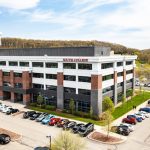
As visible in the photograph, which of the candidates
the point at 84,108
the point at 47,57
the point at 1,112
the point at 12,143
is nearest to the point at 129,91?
the point at 84,108

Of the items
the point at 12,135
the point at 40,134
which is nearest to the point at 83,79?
the point at 40,134

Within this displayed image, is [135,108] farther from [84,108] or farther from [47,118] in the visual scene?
[47,118]

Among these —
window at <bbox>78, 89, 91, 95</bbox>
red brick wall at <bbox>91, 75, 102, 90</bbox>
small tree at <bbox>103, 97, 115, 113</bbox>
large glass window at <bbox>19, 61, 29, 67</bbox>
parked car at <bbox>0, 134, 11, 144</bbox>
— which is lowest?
parked car at <bbox>0, 134, 11, 144</bbox>

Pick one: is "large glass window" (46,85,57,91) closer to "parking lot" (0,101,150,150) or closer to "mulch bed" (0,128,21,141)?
"parking lot" (0,101,150,150)

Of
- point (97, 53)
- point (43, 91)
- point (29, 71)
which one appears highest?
point (97, 53)

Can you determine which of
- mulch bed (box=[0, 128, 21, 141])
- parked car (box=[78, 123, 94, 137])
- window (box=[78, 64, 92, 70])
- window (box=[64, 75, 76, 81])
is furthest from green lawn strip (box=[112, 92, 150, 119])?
mulch bed (box=[0, 128, 21, 141])
